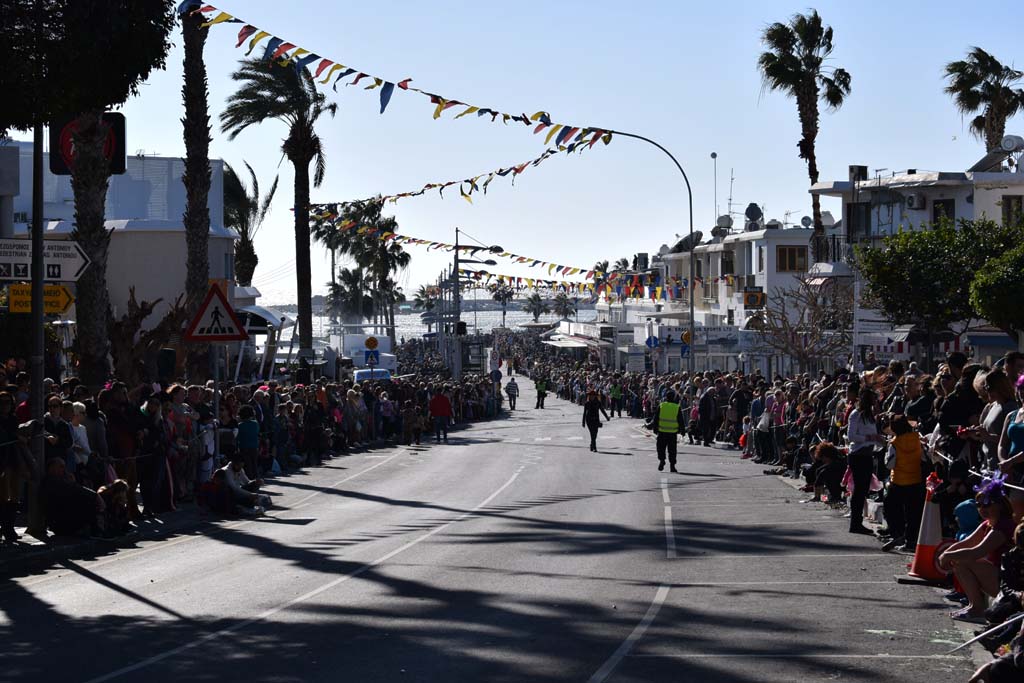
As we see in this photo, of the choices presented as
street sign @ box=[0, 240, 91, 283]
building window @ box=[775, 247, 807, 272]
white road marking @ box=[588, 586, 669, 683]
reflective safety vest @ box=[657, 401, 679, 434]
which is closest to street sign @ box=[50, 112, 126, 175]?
street sign @ box=[0, 240, 91, 283]

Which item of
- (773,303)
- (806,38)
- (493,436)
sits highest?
(806,38)

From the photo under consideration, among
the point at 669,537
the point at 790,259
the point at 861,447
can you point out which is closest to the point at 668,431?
the point at 669,537

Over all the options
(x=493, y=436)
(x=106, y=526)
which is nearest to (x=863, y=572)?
(x=106, y=526)

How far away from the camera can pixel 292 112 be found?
148 ft

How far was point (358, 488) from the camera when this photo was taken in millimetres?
26078

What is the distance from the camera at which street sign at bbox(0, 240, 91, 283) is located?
1733 cm

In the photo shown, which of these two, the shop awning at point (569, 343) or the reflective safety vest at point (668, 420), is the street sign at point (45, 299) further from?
the shop awning at point (569, 343)

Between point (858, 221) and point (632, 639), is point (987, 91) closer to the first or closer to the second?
point (858, 221)

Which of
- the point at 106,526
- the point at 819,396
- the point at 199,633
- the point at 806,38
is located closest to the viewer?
the point at 199,633

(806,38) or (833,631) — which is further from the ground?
(806,38)

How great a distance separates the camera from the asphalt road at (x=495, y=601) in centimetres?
986

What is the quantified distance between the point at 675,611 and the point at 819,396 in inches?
529

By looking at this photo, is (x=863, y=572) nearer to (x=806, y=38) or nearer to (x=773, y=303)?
(x=806, y=38)

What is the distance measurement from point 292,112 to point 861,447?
104ft
